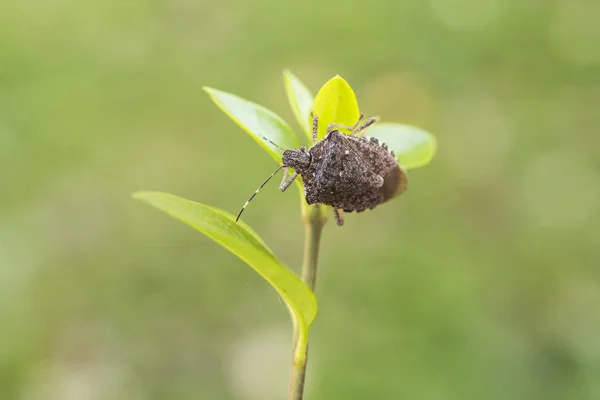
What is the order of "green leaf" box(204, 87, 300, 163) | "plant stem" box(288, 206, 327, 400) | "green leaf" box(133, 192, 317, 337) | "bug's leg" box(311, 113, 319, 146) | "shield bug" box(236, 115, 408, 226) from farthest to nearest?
"shield bug" box(236, 115, 408, 226) < "bug's leg" box(311, 113, 319, 146) < "green leaf" box(204, 87, 300, 163) < "plant stem" box(288, 206, 327, 400) < "green leaf" box(133, 192, 317, 337)

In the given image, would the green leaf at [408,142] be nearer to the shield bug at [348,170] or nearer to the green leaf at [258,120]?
the shield bug at [348,170]

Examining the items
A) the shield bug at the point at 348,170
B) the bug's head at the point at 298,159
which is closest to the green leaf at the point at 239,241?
the shield bug at the point at 348,170

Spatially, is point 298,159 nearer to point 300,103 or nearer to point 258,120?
point 300,103

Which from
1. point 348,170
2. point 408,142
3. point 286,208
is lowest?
point 348,170

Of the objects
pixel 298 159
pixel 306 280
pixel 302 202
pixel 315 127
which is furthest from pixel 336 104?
pixel 306 280

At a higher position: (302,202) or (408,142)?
(408,142)

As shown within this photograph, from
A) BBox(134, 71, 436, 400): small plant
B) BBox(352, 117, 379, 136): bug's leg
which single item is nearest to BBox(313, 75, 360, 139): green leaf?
BBox(134, 71, 436, 400): small plant

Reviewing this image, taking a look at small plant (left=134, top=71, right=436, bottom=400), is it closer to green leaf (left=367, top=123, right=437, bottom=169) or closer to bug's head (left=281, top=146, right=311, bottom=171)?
green leaf (left=367, top=123, right=437, bottom=169)
